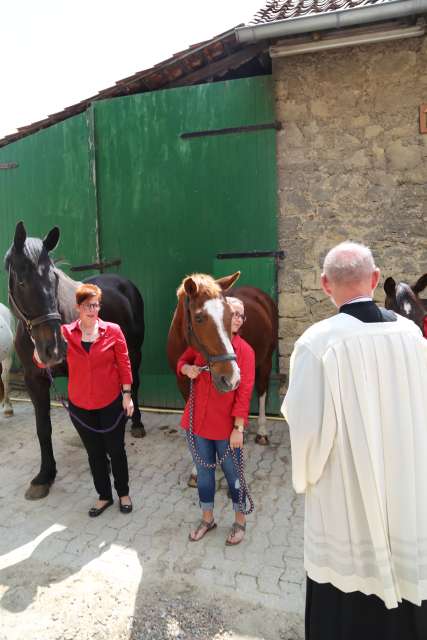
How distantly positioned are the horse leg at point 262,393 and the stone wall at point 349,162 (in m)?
0.69

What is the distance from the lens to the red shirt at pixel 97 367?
10.5ft

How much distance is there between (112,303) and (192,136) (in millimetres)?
2319

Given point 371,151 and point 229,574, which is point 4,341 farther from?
point 371,151

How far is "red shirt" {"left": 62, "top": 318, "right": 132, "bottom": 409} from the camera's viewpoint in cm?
319

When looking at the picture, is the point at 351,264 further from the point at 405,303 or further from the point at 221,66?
the point at 221,66

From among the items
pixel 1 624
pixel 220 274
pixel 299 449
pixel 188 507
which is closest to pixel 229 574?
pixel 188 507

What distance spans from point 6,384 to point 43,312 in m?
3.02

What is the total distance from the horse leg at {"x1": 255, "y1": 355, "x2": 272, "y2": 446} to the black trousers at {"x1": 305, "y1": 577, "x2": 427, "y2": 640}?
117 inches

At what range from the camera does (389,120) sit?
4.72 metres

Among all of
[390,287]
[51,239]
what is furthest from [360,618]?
[51,239]

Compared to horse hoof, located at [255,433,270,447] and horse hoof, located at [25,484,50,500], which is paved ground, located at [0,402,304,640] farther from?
horse hoof, located at [255,433,270,447]

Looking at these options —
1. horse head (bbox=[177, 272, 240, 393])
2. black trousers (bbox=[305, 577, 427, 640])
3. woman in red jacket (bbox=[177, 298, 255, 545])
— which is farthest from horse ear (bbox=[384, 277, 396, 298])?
black trousers (bbox=[305, 577, 427, 640])

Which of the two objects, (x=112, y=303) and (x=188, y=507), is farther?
(x=112, y=303)

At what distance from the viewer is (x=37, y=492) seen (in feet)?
12.3
